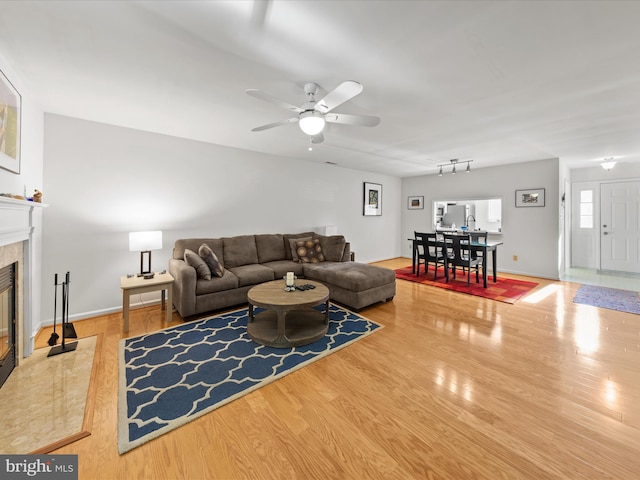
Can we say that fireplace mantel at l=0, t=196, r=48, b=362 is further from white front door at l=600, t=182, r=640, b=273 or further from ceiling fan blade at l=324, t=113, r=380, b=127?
white front door at l=600, t=182, r=640, b=273

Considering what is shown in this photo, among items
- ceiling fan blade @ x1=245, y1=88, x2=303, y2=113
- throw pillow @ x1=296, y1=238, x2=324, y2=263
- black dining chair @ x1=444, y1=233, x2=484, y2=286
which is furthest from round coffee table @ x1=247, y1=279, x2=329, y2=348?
black dining chair @ x1=444, y1=233, x2=484, y2=286

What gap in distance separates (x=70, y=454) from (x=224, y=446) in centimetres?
82

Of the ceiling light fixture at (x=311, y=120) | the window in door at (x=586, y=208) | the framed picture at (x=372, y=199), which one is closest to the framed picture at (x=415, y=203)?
the framed picture at (x=372, y=199)

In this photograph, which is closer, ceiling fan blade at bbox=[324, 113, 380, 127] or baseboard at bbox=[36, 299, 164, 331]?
ceiling fan blade at bbox=[324, 113, 380, 127]

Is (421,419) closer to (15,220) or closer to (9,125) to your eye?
(15,220)

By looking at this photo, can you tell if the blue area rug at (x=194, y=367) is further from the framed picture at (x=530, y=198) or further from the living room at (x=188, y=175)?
the framed picture at (x=530, y=198)

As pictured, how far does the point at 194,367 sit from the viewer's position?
89.4 inches

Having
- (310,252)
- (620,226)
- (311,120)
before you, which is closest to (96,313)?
(310,252)

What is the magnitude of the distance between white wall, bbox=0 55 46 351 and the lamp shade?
840mm

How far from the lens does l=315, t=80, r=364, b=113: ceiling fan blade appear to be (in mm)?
1855

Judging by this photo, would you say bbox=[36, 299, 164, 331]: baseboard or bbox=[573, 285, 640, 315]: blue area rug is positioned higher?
bbox=[573, 285, 640, 315]: blue area rug

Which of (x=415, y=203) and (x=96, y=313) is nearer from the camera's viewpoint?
(x=96, y=313)

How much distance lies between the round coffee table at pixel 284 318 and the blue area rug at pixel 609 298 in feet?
13.4

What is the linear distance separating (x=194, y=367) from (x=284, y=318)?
0.87 meters
